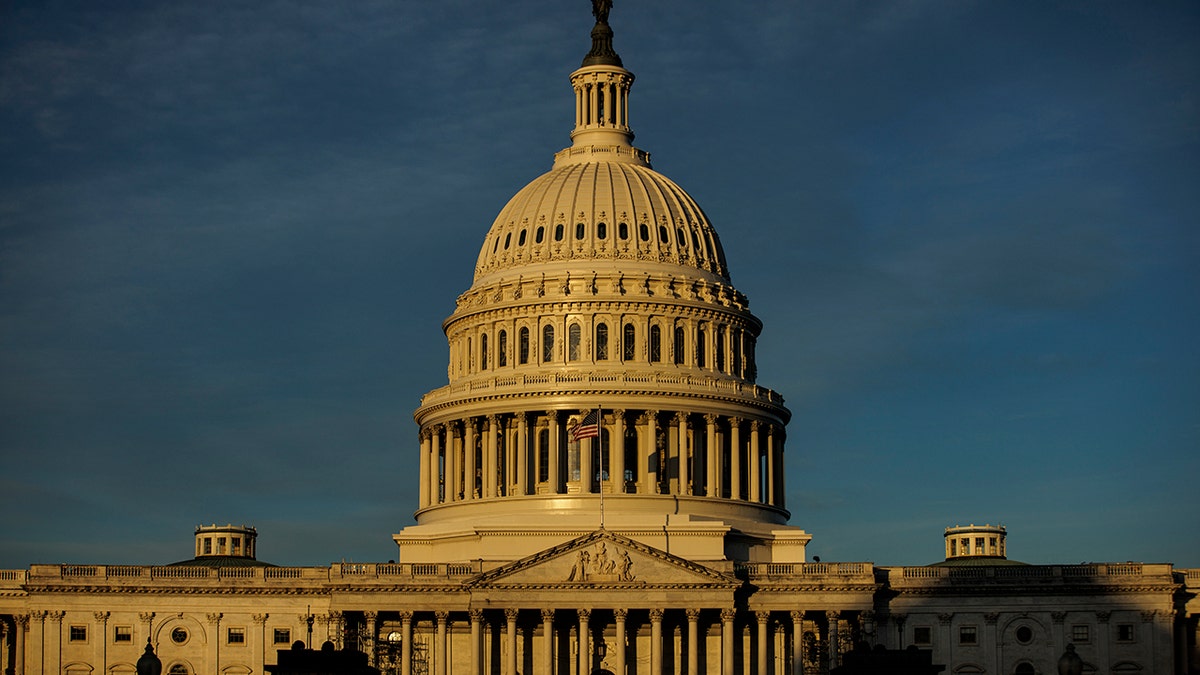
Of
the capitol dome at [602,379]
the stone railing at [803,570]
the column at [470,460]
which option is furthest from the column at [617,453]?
the stone railing at [803,570]

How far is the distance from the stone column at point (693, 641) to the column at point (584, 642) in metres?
6.07

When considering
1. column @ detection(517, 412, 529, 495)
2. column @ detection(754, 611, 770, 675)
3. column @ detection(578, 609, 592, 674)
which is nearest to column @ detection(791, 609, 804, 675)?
column @ detection(754, 611, 770, 675)

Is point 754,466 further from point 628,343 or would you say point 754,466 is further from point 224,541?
point 224,541

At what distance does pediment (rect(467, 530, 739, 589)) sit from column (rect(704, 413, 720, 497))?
17246mm

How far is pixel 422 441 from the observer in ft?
540

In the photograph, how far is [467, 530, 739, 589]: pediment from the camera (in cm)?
13862

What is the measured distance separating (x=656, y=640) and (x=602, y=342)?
2802cm

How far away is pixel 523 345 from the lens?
16062 cm

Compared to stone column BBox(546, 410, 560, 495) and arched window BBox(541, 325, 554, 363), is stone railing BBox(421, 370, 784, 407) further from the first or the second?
arched window BBox(541, 325, 554, 363)

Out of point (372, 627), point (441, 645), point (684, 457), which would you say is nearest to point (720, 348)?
point (684, 457)

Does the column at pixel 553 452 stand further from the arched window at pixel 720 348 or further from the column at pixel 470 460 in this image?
the arched window at pixel 720 348

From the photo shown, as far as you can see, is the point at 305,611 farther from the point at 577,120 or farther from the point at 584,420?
the point at 577,120

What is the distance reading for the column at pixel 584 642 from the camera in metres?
138

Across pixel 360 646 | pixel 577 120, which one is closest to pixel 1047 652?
pixel 360 646
